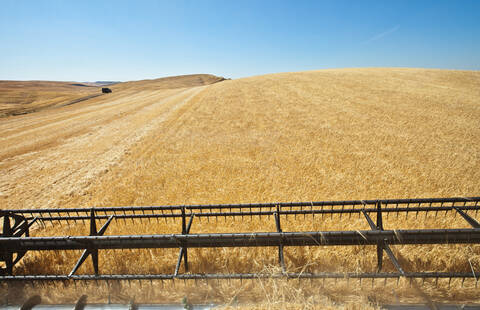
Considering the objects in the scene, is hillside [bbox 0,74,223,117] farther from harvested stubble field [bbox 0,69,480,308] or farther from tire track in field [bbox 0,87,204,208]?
harvested stubble field [bbox 0,69,480,308]

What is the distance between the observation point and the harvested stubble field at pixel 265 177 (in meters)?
3.13

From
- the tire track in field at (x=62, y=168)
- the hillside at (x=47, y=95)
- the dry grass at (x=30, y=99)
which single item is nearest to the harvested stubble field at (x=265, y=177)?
the tire track in field at (x=62, y=168)

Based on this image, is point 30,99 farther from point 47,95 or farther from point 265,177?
point 265,177

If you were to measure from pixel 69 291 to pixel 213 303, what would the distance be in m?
2.32

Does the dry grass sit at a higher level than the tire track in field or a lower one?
higher

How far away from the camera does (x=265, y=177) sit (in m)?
6.79

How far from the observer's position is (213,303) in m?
2.90

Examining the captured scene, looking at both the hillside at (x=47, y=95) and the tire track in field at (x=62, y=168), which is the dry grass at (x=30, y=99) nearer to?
the hillside at (x=47, y=95)

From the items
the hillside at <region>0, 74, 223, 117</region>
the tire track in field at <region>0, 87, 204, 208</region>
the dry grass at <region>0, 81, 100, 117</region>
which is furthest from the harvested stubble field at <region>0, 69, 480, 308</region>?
the hillside at <region>0, 74, 223, 117</region>

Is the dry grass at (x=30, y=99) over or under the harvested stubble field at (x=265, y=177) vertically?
over

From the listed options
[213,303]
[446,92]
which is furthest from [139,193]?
[446,92]

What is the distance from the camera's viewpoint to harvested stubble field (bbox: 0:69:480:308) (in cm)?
313

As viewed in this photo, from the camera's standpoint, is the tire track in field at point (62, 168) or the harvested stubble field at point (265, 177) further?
the tire track in field at point (62, 168)

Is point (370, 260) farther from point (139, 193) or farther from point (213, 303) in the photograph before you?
point (139, 193)
